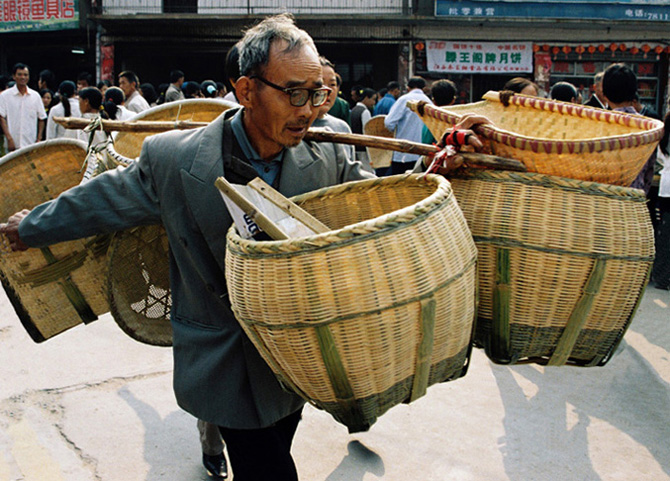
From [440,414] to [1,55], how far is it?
18048 mm

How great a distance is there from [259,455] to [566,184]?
1.14 metres

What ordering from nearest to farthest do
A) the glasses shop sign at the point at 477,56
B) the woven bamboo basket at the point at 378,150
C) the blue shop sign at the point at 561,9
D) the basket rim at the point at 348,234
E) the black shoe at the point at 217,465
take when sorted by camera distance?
the basket rim at the point at 348,234 → the black shoe at the point at 217,465 → the woven bamboo basket at the point at 378,150 → the blue shop sign at the point at 561,9 → the glasses shop sign at the point at 477,56

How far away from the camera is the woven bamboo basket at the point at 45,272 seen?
9.00 ft

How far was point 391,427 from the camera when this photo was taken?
3545 mm

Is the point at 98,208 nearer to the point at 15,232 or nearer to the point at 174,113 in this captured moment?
the point at 15,232

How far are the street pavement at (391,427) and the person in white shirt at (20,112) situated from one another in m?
5.56

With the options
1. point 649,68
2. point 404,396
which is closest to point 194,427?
point 404,396

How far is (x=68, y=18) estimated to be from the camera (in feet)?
53.7

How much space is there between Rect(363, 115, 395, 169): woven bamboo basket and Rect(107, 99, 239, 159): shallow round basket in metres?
4.40

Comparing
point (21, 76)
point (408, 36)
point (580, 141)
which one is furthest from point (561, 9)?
point (580, 141)

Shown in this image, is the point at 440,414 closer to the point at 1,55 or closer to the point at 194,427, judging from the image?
the point at 194,427

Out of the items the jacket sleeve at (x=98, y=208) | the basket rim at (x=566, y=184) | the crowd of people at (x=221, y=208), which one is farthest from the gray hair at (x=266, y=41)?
the basket rim at (x=566, y=184)

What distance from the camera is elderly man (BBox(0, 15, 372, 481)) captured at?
1947 millimetres

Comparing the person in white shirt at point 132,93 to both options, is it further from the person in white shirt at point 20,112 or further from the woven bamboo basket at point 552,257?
the woven bamboo basket at point 552,257
